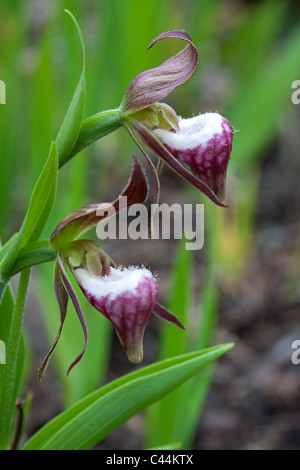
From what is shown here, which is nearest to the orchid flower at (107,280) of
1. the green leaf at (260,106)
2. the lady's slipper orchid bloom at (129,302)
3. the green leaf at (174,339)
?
the lady's slipper orchid bloom at (129,302)

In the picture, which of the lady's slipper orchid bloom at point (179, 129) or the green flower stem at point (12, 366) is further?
the green flower stem at point (12, 366)

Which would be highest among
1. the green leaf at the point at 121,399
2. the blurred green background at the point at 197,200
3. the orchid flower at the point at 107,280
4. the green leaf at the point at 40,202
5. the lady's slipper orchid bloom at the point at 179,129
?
the blurred green background at the point at 197,200

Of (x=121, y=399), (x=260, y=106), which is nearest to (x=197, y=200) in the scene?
(x=260, y=106)

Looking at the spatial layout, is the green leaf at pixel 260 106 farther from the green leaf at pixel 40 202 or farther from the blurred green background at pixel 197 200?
the green leaf at pixel 40 202

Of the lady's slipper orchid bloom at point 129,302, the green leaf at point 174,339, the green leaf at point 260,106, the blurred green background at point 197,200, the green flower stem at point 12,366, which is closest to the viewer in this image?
the lady's slipper orchid bloom at point 129,302

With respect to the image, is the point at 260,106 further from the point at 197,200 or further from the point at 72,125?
the point at 72,125

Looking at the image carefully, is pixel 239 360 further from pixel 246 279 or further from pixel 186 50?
pixel 186 50
